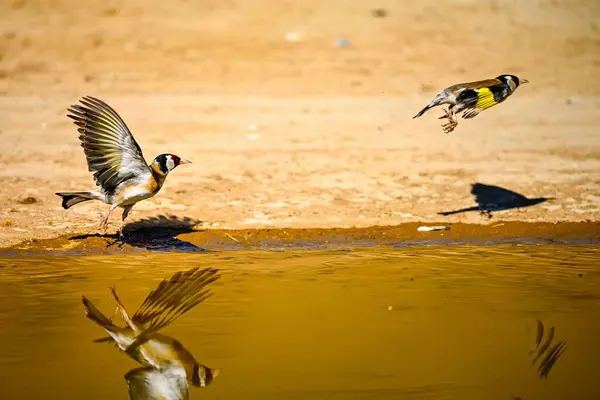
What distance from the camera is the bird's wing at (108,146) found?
322 inches

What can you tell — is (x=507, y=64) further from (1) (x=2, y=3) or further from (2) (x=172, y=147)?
(1) (x=2, y=3)

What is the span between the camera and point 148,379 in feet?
18.1

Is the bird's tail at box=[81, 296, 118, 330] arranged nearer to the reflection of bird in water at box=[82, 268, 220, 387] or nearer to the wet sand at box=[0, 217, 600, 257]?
the reflection of bird in water at box=[82, 268, 220, 387]

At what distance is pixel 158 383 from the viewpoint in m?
5.47

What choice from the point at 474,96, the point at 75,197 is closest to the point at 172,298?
the point at 75,197

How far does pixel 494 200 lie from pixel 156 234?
129 inches

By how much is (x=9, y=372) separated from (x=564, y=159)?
7402 mm

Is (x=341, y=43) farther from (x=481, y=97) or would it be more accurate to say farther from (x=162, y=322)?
(x=162, y=322)

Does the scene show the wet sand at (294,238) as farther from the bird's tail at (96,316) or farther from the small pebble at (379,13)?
the small pebble at (379,13)

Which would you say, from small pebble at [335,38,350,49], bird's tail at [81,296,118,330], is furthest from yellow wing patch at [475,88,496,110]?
small pebble at [335,38,350,49]

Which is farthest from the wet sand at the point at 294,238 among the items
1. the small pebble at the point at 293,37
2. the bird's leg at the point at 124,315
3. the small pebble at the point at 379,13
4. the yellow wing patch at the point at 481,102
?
the small pebble at the point at 379,13

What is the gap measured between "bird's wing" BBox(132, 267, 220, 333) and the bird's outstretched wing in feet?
8.29

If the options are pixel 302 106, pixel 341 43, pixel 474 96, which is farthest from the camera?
pixel 341 43

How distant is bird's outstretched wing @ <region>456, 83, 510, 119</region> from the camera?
28.4ft
